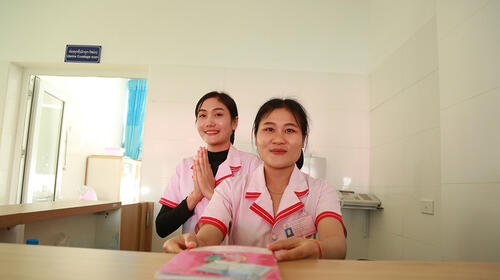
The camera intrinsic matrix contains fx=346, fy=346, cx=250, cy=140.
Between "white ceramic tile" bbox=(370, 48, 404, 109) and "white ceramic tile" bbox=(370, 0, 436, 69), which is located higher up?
"white ceramic tile" bbox=(370, 0, 436, 69)

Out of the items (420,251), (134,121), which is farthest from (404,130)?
(134,121)

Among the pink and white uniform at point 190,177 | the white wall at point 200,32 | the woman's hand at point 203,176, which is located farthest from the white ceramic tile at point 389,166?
the woman's hand at point 203,176

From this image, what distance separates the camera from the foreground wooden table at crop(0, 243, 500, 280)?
57cm

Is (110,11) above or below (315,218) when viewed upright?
above

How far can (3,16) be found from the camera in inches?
129

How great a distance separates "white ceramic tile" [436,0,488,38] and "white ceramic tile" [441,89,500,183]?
379 mm

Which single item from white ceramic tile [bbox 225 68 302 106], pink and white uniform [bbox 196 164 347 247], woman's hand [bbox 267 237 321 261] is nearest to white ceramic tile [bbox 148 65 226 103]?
white ceramic tile [bbox 225 68 302 106]

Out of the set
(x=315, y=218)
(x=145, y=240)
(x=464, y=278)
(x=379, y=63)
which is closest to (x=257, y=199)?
(x=315, y=218)

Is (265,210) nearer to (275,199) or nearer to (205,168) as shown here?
(275,199)

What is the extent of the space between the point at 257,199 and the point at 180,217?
43 centimetres

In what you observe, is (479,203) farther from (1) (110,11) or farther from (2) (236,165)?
(1) (110,11)

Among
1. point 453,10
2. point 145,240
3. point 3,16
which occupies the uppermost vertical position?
point 3,16

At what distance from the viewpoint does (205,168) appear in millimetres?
1427

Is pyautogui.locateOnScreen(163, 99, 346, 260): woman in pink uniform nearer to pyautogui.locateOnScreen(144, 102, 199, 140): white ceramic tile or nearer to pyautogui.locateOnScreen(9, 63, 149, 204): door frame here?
pyautogui.locateOnScreen(144, 102, 199, 140): white ceramic tile
